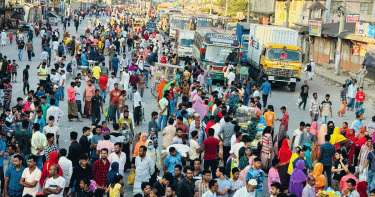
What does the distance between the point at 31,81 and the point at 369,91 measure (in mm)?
17669

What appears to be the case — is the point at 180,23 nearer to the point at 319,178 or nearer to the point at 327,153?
the point at 327,153

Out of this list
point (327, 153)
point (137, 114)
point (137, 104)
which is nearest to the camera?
point (327, 153)

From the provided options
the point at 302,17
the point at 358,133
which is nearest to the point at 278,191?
the point at 358,133

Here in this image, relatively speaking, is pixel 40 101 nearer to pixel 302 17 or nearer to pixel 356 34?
pixel 356 34

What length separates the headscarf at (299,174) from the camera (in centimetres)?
1236

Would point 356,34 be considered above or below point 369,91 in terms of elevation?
above

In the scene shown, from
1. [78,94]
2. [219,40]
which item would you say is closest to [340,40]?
[219,40]

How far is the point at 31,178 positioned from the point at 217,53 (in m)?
24.1

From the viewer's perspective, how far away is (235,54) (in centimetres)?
3406

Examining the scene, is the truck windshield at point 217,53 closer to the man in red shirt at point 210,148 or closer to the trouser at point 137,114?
the trouser at point 137,114

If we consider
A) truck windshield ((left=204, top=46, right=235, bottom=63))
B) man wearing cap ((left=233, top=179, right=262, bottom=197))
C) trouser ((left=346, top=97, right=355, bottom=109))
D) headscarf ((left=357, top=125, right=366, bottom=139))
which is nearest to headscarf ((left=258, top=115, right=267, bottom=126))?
headscarf ((left=357, top=125, right=366, bottom=139))

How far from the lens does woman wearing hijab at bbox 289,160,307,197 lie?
12.4 metres

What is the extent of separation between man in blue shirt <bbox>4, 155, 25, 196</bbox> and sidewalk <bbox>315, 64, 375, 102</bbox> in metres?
24.2

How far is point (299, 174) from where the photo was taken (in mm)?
12391
